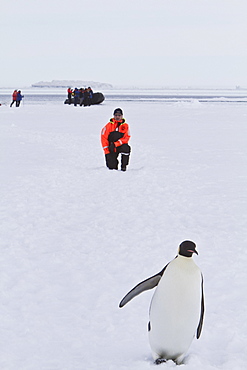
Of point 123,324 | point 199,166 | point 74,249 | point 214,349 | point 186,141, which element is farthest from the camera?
point 186,141

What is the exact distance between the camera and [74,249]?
15.8ft

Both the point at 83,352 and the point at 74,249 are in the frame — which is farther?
the point at 74,249

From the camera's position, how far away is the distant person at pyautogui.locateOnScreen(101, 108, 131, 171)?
8.56 metres

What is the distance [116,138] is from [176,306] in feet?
20.2

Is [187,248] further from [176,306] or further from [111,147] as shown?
[111,147]

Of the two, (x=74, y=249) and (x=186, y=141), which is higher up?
(x=186, y=141)

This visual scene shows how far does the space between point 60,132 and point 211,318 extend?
13.2 meters

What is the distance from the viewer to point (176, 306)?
8.77 feet

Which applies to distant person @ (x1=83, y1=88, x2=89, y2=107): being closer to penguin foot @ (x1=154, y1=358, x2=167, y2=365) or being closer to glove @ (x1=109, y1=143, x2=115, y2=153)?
glove @ (x1=109, y1=143, x2=115, y2=153)

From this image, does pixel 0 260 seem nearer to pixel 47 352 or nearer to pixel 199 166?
pixel 47 352

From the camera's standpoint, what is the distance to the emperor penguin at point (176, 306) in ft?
8.67

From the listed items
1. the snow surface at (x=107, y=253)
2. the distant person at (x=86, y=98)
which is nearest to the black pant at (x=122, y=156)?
the snow surface at (x=107, y=253)

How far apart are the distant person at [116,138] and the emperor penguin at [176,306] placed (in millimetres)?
5960

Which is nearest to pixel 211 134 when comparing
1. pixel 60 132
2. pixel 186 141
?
pixel 186 141
